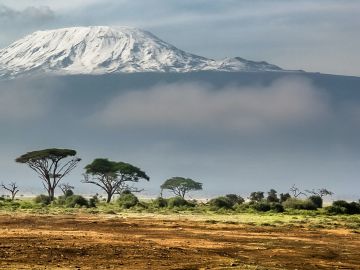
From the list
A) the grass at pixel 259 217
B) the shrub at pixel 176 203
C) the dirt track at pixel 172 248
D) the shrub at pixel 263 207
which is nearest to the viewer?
the dirt track at pixel 172 248

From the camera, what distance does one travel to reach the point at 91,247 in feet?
84.0

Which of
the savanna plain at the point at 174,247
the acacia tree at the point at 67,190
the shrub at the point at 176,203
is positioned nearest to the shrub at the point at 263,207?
the shrub at the point at 176,203

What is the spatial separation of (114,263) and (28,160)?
80.8m

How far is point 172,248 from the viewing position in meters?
26.2

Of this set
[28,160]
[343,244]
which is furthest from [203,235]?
[28,160]

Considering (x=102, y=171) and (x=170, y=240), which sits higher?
(x=102, y=171)

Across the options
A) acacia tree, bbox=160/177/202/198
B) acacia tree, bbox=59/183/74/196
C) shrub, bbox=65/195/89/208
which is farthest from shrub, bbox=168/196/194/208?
acacia tree, bbox=160/177/202/198

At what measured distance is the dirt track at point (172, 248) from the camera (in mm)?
21562

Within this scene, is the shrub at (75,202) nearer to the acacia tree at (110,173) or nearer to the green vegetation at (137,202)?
the green vegetation at (137,202)

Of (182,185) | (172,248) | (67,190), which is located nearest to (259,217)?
(172,248)

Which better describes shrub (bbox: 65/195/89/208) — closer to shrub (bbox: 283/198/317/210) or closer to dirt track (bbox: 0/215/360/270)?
shrub (bbox: 283/198/317/210)

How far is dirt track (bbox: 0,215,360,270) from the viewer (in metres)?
21.6

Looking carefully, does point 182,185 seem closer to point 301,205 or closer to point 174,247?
point 301,205

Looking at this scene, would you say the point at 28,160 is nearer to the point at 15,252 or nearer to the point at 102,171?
the point at 102,171
